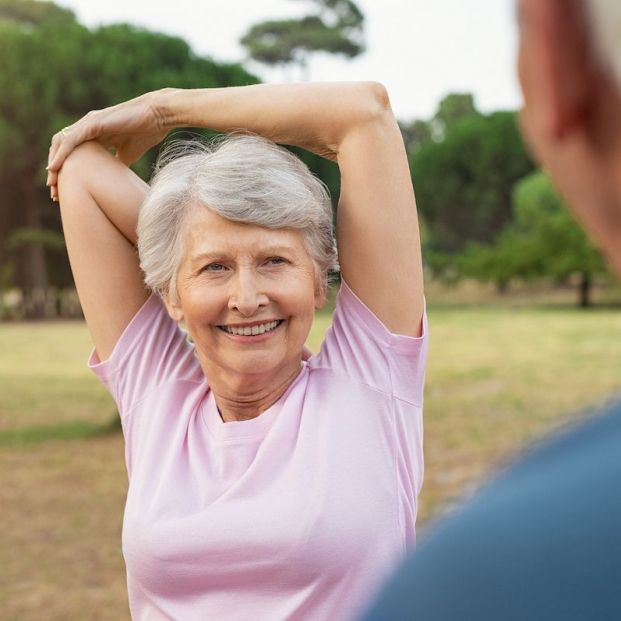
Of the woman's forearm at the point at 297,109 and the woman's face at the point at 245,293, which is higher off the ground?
the woman's forearm at the point at 297,109

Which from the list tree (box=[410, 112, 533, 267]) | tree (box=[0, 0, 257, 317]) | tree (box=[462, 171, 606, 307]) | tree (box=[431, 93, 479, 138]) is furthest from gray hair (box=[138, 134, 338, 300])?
tree (box=[431, 93, 479, 138])

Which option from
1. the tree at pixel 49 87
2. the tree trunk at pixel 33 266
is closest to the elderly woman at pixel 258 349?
the tree at pixel 49 87

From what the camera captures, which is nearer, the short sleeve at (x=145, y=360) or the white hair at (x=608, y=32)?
the white hair at (x=608, y=32)

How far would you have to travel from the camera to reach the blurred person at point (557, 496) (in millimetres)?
427

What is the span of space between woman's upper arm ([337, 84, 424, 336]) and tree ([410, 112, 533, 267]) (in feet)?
111

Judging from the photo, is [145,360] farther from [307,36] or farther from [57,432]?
[307,36]

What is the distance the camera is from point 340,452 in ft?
5.07

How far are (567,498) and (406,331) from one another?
4.03 ft

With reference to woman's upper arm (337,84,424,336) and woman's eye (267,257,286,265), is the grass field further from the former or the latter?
woman's eye (267,257,286,265)

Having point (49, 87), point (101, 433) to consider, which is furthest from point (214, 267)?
point (49, 87)

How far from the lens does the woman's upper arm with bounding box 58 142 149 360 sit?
5.90ft

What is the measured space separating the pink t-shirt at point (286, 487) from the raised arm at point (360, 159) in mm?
61

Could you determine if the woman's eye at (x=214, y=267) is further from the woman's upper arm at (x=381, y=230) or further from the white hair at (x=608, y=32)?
the white hair at (x=608, y=32)

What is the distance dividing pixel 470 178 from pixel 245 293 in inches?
1420
